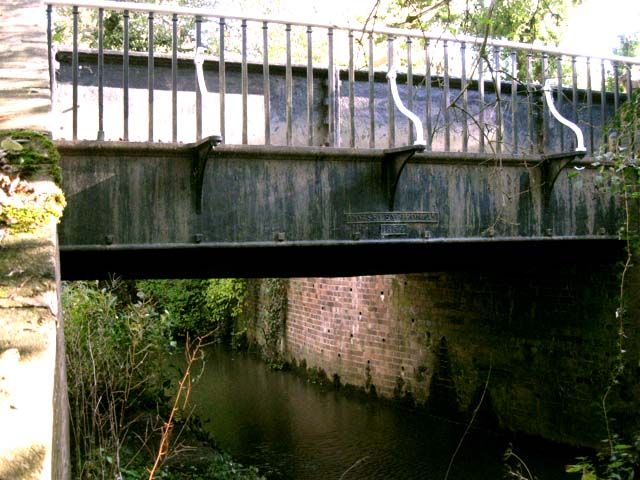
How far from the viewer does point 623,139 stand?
26.8ft

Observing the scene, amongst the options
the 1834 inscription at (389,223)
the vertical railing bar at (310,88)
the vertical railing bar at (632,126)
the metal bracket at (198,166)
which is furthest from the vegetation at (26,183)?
the vertical railing bar at (632,126)

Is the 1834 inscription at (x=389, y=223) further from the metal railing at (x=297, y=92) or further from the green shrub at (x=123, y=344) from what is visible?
the green shrub at (x=123, y=344)

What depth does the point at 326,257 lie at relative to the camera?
290 inches

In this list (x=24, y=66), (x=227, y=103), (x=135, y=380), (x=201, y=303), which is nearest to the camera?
(x=24, y=66)

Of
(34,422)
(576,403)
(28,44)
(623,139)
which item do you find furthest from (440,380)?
(34,422)

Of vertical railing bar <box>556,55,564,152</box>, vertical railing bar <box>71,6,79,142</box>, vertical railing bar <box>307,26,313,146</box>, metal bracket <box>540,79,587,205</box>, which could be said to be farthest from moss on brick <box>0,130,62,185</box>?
metal bracket <box>540,79,587,205</box>

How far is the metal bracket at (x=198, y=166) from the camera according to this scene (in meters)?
5.37

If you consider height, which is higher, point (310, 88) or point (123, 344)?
point (310, 88)

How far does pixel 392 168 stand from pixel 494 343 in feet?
17.2

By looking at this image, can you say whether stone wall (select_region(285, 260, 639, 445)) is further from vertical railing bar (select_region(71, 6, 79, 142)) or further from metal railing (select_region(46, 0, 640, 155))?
vertical railing bar (select_region(71, 6, 79, 142))

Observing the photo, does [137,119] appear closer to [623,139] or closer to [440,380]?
[623,139]

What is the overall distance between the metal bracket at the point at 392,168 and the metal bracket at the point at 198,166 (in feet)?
5.32

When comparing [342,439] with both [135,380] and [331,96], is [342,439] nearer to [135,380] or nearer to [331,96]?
[135,380]

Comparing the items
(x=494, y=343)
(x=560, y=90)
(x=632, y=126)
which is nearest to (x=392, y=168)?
(x=560, y=90)
